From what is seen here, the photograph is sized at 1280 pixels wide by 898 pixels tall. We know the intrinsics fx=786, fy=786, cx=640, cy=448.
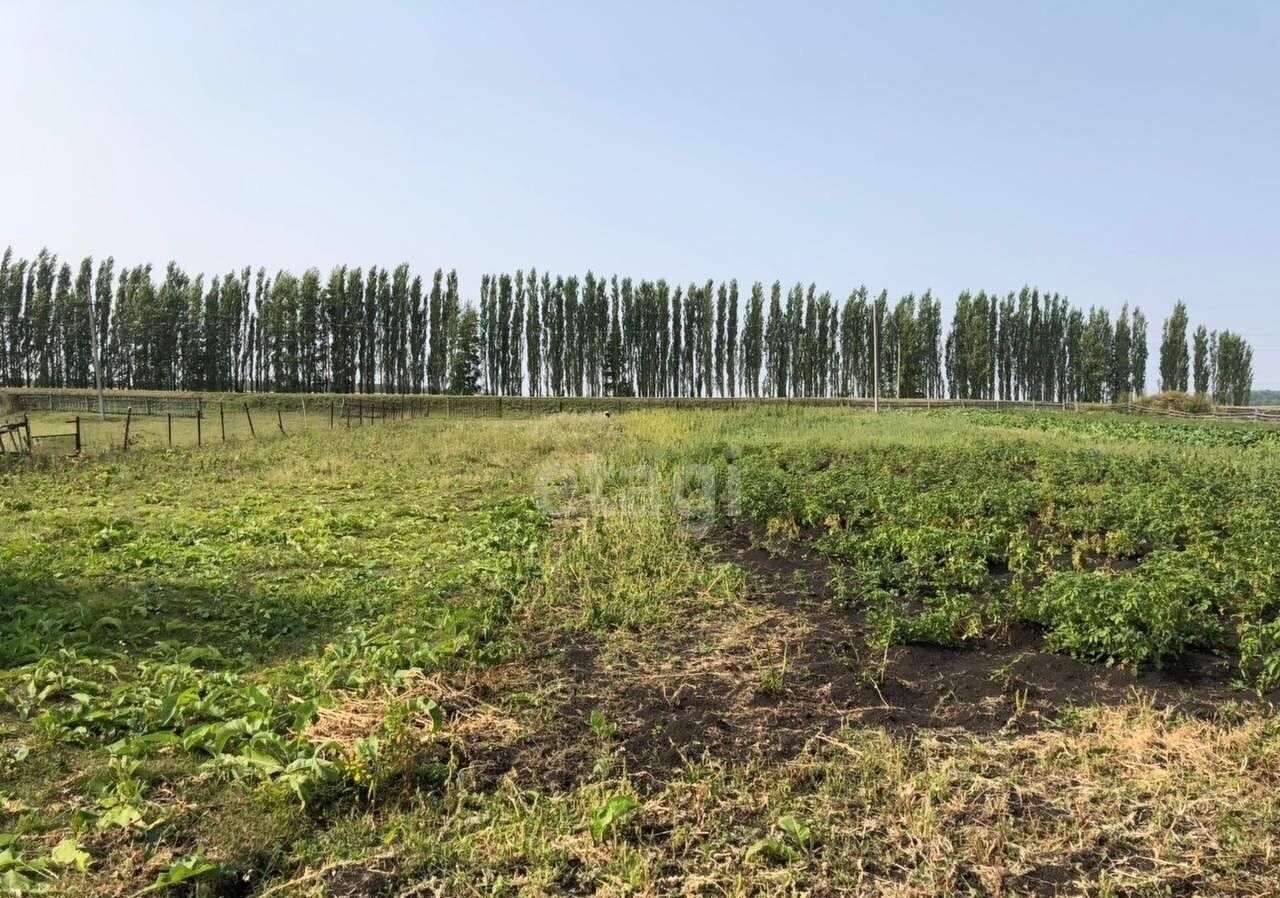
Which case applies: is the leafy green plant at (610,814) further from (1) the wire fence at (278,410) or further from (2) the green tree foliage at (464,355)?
(2) the green tree foliage at (464,355)

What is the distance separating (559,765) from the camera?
13.2ft

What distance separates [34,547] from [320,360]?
65.4 meters

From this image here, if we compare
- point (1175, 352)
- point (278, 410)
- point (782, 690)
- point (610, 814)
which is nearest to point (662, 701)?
point (782, 690)

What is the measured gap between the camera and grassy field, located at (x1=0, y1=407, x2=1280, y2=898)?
325 cm

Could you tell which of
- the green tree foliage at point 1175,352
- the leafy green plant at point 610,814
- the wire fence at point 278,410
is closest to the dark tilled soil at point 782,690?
the leafy green plant at point 610,814

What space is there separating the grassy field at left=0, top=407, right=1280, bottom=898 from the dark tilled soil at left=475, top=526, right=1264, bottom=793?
0.03 metres

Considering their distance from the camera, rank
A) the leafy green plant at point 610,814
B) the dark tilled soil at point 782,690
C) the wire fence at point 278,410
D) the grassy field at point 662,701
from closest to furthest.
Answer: the grassy field at point 662,701 < the leafy green plant at point 610,814 < the dark tilled soil at point 782,690 < the wire fence at point 278,410

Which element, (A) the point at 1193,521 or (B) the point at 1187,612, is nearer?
(B) the point at 1187,612

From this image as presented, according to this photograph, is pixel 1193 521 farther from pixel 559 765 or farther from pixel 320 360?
pixel 320 360

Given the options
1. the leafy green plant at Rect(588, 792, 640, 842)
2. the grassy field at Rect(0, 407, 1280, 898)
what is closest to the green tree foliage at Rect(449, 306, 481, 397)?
the grassy field at Rect(0, 407, 1280, 898)

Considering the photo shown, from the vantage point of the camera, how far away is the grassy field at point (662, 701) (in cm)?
325

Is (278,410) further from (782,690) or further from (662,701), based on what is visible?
(782,690)

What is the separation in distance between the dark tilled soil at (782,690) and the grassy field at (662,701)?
1.1 inches

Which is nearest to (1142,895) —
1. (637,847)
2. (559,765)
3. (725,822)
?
(725,822)
